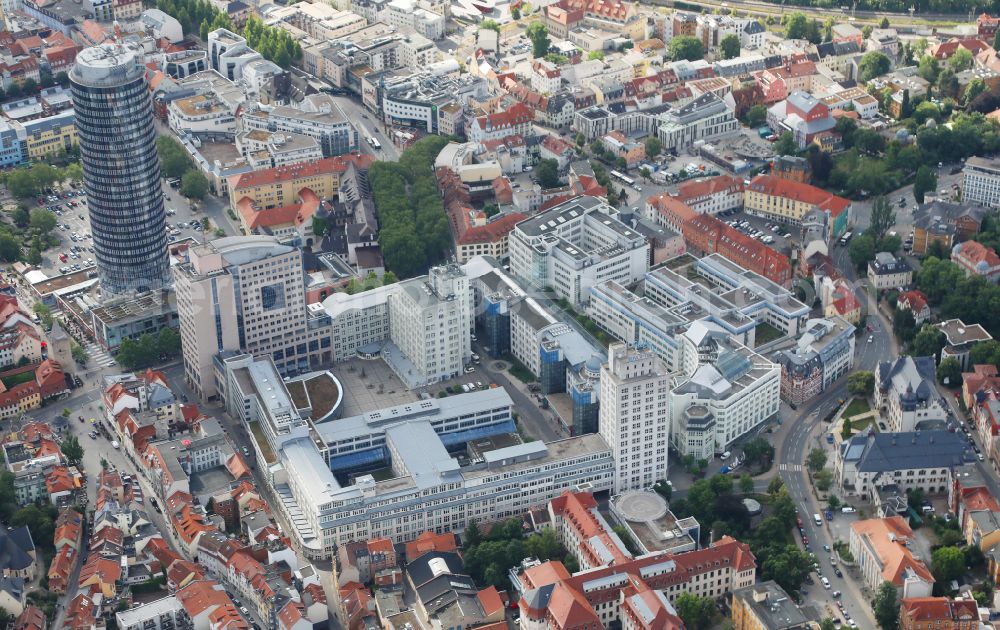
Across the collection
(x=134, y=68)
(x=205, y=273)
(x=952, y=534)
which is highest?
(x=134, y=68)

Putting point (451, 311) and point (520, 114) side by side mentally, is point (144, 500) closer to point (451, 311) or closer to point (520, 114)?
point (451, 311)

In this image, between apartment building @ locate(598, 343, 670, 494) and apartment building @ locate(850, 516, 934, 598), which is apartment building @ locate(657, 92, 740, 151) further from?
apartment building @ locate(850, 516, 934, 598)

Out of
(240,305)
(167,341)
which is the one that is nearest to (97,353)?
(167,341)

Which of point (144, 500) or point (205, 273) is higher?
point (205, 273)

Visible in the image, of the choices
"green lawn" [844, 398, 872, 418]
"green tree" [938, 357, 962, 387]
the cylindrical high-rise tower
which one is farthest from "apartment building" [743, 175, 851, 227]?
the cylindrical high-rise tower

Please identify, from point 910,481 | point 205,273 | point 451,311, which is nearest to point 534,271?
point 451,311

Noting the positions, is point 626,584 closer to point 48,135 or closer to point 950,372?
point 950,372
